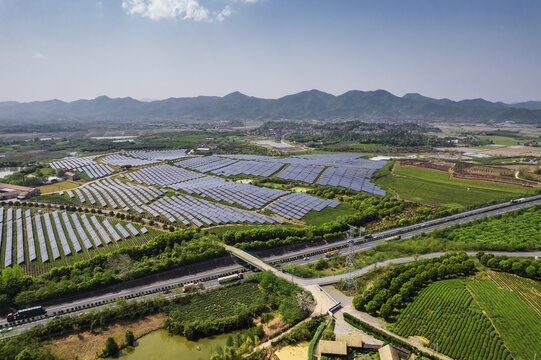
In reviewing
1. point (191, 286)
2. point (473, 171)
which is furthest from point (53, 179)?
point (473, 171)

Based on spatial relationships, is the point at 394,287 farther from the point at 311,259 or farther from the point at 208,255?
the point at 208,255

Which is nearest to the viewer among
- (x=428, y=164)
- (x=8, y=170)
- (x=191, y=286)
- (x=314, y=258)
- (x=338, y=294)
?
(x=338, y=294)

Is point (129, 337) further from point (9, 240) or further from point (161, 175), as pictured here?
point (161, 175)

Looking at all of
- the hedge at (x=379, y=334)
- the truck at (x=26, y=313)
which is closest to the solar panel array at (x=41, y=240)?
the truck at (x=26, y=313)

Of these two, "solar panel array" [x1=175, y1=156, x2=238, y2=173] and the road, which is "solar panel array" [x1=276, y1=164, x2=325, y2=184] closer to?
"solar panel array" [x1=175, y1=156, x2=238, y2=173]

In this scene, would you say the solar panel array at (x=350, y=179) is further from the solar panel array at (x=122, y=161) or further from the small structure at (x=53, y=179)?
the small structure at (x=53, y=179)

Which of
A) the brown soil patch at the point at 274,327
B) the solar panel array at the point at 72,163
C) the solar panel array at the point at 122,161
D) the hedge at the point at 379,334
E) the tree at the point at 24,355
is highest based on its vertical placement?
the solar panel array at the point at 122,161

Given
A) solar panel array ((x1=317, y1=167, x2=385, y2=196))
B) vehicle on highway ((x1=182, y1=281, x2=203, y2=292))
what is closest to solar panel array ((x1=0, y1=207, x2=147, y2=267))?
vehicle on highway ((x1=182, y1=281, x2=203, y2=292))
